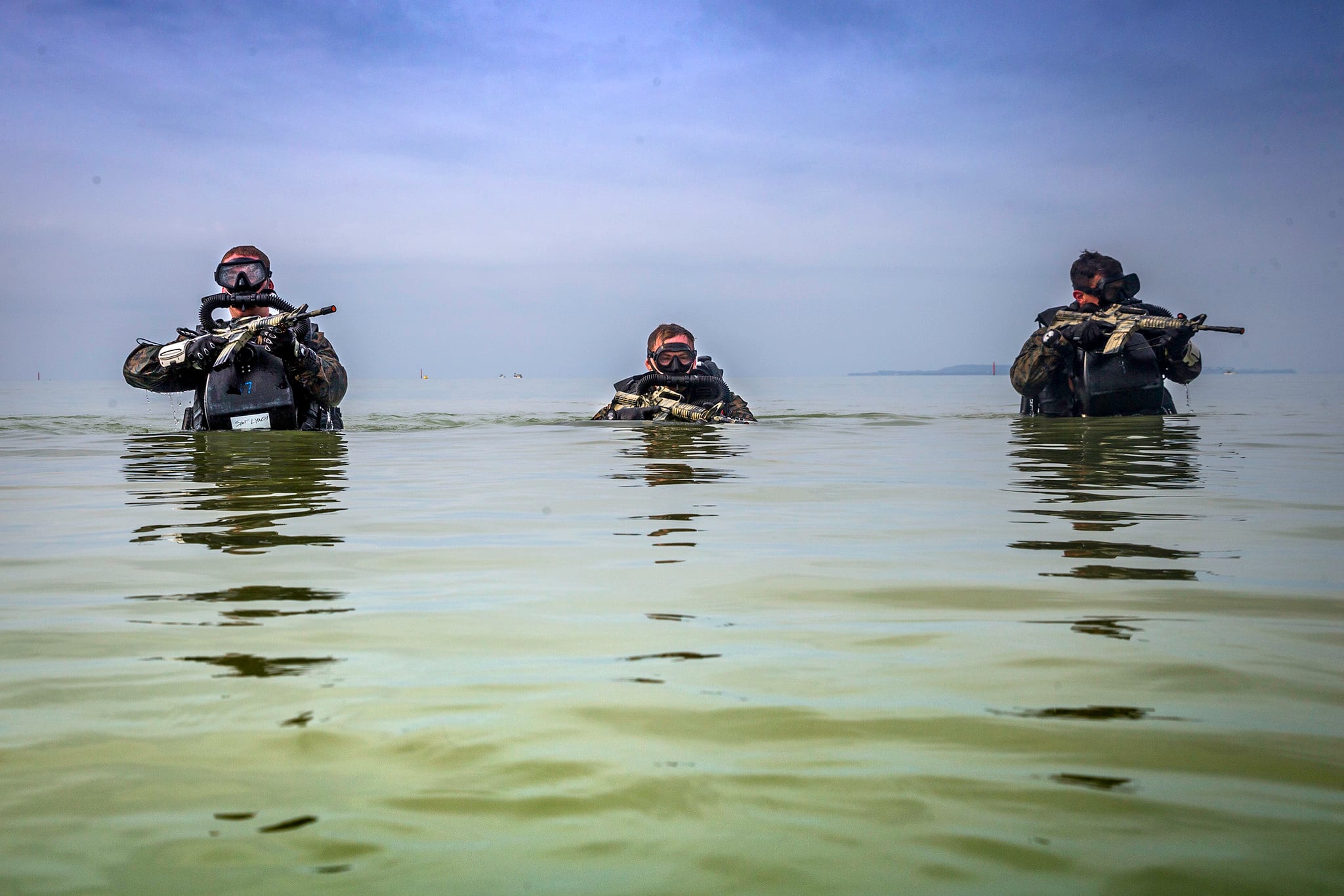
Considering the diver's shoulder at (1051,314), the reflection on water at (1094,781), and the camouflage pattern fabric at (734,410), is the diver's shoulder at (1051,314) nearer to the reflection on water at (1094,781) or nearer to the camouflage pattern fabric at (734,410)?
the camouflage pattern fabric at (734,410)

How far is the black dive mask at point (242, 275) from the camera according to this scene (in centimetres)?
1260

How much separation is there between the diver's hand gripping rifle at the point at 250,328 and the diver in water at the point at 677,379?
177 inches

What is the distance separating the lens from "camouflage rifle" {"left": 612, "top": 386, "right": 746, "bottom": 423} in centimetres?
1495

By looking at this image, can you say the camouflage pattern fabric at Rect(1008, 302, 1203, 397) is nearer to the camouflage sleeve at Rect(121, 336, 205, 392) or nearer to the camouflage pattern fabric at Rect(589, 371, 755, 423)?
the camouflage pattern fabric at Rect(589, 371, 755, 423)

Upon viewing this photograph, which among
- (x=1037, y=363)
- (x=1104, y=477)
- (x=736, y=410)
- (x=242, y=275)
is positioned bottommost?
(x=1104, y=477)

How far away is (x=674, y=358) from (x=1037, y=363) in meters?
4.80

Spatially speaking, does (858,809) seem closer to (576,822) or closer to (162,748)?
(576,822)

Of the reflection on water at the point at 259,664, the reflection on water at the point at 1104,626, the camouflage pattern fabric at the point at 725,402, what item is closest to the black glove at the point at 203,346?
the camouflage pattern fabric at the point at 725,402

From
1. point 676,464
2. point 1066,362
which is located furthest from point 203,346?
point 1066,362

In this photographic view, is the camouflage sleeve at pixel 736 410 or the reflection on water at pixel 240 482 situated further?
the camouflage sleeve at pixel 736 410

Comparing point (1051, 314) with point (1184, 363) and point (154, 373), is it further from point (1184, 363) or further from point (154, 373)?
point (154, 373)

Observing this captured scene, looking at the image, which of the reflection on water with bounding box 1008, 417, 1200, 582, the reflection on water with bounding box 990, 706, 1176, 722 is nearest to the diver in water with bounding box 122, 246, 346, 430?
the reflection on water with bounding box 1008, 417, 1200, 582

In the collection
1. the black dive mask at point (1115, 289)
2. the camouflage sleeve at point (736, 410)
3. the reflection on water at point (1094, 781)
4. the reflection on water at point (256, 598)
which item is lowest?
the reflection on water at point (1094, 781)

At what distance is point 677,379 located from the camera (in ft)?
48.1
